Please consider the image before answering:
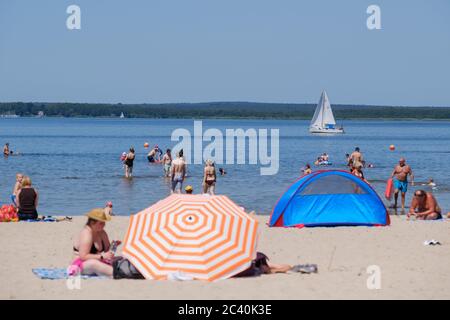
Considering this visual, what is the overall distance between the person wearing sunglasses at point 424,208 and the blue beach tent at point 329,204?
126 centimetres

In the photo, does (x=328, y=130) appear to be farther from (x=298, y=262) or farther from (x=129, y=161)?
(x=298, y=262)

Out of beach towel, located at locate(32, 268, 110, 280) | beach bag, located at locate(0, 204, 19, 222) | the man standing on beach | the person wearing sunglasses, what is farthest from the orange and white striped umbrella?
the man standing on beach

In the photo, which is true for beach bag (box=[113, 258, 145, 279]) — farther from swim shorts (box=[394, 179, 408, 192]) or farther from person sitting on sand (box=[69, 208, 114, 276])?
swim shorts (box=[394, 179, 408, 192])

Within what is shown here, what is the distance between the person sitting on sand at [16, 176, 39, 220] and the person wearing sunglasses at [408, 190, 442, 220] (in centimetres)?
763

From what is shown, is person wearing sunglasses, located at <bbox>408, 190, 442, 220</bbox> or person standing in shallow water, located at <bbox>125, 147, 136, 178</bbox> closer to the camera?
person wearing sunglasses, located at <bbox>408, 190, 442, 220</bbox>

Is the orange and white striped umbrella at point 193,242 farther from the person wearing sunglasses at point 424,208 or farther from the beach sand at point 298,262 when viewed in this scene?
the person wearing sunglasses at point 424,208

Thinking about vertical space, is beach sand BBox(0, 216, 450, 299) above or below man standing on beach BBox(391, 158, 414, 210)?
below

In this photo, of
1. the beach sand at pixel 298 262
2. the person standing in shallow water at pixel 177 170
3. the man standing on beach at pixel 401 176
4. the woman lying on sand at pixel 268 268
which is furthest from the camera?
the person standing in shallow water at pixel 177 170

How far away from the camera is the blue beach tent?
16062mm

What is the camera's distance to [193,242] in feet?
32.9

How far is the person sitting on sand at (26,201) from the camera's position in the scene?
53.0 feet

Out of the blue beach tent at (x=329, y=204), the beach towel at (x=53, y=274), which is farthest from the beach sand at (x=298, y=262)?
the blue beach tent at (x=329, y=204)

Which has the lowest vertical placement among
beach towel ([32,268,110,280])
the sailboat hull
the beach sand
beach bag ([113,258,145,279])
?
the sailboat hull
